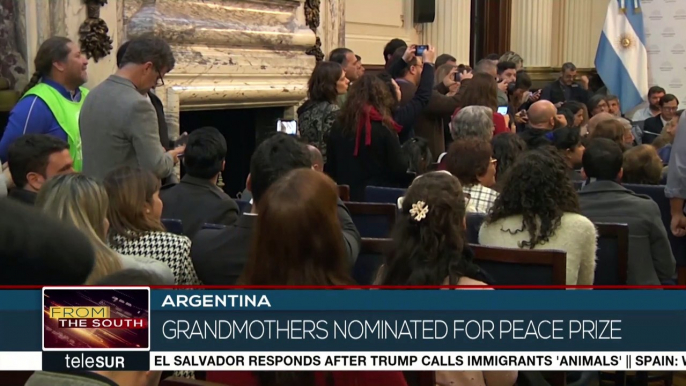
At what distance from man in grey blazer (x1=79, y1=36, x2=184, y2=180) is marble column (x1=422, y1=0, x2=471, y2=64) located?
6.70 m

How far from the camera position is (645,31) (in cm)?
1182

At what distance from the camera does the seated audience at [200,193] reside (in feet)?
10.6

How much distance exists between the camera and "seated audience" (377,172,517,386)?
2307mm

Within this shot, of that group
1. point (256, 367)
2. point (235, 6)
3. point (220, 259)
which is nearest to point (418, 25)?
point (235, 6)

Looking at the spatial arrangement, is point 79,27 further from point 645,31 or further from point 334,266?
point 645,31

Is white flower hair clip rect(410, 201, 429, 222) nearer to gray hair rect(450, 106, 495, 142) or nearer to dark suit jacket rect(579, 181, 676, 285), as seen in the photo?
dark suit jacket rect(579, 181, 676, 285)

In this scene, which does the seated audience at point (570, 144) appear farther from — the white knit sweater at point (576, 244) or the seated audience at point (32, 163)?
the seated audience at point (32, 163)

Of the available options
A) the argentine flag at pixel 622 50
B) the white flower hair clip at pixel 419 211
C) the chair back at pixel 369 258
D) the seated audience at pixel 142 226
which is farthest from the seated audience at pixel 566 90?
the white flower hair clip at pixel 419 211

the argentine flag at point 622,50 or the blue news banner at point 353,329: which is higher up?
the argentine flag at point 622,50

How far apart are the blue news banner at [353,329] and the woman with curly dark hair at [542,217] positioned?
0.88 feet

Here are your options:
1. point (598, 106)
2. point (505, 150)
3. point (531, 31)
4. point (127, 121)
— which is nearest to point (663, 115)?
point (598, 106)

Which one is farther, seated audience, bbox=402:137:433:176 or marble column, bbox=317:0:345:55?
marble column, bbox=317:0:345:55

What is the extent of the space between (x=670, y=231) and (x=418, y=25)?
237 inches

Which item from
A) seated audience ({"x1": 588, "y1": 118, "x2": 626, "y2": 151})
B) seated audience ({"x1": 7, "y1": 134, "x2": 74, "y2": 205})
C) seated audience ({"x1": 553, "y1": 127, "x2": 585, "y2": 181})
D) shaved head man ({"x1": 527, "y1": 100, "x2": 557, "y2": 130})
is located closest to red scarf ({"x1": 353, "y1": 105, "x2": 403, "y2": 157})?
seated audience ({"x1": 553, "y1": 127, "x2": 585, "y2": 181})
